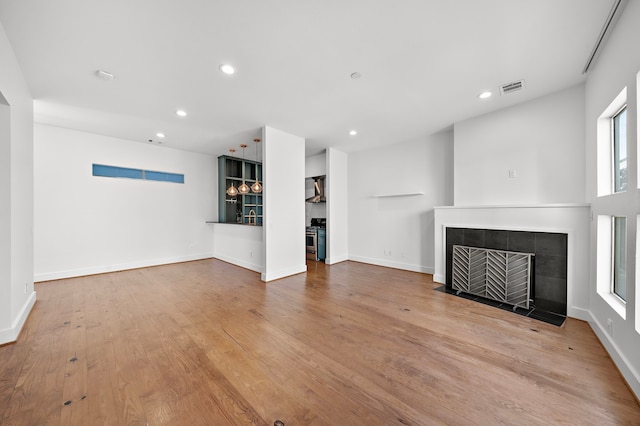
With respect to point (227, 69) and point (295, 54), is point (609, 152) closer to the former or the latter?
point (295, 54)

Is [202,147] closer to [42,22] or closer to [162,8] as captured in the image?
[42,22]

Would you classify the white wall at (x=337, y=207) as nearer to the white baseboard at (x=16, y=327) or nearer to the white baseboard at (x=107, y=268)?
the white baseboard at (x=107, y=268)

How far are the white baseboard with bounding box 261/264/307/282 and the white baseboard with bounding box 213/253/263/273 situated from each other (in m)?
0.51

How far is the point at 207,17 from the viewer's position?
1920 mm

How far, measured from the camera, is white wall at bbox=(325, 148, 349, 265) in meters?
5.87

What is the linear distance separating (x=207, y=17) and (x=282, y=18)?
0.61 meters

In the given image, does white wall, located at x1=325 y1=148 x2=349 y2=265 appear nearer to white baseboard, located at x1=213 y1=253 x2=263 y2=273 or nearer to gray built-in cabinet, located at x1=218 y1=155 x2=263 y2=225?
white baseboard, located at x1=213 y1=253 x2=263 y2=273

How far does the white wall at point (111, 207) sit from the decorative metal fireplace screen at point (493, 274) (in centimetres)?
611

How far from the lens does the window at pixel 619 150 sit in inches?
89.2

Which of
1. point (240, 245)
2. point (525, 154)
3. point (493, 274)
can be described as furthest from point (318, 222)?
point (525, 154)

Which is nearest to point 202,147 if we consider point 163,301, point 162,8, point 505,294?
point 163,301

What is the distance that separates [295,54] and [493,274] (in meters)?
3.90

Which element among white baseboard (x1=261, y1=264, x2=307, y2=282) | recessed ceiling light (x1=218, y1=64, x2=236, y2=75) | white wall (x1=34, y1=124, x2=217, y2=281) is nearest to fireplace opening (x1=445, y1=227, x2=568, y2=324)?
white baseboard (x1=261, y1=264, x2=307, y2=282)

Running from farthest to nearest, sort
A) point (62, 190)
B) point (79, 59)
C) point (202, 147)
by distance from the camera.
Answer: point (202, 147)
point (62, 190)
point (79, 59)
